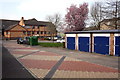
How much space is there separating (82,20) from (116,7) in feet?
55.8

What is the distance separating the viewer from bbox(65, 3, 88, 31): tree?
42406mm

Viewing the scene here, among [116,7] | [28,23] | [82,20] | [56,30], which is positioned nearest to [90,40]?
[116,7]

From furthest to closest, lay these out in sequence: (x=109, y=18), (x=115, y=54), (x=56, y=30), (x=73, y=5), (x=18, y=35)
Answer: (x=18, y=35) < (x=56, y=30) < (x=73, y=5) < (x=109, y=18) < (x=115, y=54)

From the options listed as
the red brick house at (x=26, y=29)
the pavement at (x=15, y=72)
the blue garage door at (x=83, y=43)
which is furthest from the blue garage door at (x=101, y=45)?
the red brick house at (x=26, y=29)

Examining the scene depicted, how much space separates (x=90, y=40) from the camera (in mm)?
19016

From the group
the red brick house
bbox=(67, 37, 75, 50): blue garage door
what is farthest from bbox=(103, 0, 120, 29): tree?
the red brick house

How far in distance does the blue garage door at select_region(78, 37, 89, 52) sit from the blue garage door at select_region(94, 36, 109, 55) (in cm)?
149

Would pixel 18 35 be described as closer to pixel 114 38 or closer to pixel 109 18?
pixel 109 18

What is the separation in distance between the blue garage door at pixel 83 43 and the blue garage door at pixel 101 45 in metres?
1.49

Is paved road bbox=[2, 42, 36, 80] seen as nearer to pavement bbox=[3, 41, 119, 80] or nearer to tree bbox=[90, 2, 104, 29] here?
pavement bbox=[3, 41, 119, 80]

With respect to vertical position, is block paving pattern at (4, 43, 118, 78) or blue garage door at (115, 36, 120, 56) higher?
blue garage door at (115, 36, 120, 56)

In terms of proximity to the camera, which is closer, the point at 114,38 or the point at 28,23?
the point at 114,38

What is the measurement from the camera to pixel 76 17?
42.8 metres

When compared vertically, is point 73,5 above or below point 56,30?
above
